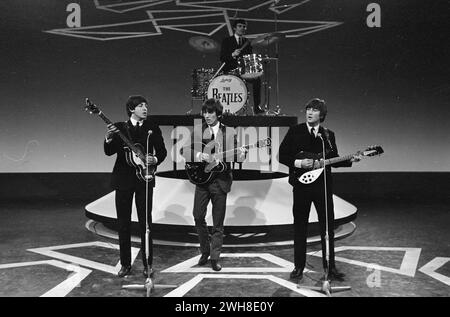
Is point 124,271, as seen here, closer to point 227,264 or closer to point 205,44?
point 227,264

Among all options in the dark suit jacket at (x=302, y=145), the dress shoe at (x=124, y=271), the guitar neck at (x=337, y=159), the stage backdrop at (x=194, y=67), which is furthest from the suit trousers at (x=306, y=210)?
the stage backdrop at (x=194, y=67)

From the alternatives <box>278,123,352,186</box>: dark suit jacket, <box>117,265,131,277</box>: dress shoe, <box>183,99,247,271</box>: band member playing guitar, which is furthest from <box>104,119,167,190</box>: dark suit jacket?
<box>278,123,352,186</box>: dark suit jacket

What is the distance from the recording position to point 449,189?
34.5 ft

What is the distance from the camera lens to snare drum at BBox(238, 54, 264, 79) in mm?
8625

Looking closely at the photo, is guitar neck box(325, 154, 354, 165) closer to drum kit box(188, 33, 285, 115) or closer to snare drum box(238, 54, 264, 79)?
drum kit box(188, 33, 285, 115)

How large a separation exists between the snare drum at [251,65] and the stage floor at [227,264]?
9.85ft

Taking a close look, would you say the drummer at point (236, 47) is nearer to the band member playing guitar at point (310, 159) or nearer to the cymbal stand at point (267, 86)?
the cymbal stand at point (267, 86)

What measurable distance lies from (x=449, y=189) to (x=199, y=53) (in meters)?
5.86

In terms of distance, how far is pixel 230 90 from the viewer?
8328 millimetres

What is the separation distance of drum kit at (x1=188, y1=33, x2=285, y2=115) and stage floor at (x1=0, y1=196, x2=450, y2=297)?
2.76m

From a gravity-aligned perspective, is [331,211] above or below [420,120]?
below

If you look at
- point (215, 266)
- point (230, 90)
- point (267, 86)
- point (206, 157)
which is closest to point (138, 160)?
point (206, 157)

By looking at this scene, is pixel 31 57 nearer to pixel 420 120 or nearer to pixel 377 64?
pixel 377 64

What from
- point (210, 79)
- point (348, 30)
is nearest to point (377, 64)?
point (348, 30)
